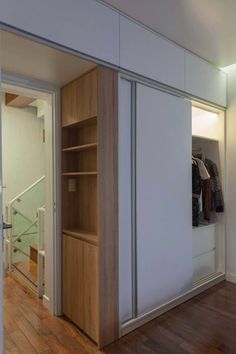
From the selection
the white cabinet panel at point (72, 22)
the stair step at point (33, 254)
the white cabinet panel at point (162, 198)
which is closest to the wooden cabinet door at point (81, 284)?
the white cabinet panel at point (162, 198)

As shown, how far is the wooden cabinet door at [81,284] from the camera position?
2.11 metres

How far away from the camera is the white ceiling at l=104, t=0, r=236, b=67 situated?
2.06 metres

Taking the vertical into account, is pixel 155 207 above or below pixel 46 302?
above

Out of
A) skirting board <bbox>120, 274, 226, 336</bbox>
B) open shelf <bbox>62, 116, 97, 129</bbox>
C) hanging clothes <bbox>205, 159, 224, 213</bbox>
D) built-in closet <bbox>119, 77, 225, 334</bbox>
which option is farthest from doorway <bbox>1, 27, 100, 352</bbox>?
hanging clothes <bbox>205, 159, 224, 213</bbox>

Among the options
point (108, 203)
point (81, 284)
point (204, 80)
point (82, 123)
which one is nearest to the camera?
point (108, 203)

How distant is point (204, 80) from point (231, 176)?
125 cm

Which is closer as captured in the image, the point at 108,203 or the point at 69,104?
the point at 108,203

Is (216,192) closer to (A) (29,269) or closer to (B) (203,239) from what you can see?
(B) (203,239)

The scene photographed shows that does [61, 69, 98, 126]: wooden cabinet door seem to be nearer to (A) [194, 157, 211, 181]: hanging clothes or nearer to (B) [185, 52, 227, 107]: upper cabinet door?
(B) [185, 52, 227, 107]: upper cabinet door

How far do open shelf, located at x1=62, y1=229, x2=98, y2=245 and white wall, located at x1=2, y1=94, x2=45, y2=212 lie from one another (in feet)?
7.32

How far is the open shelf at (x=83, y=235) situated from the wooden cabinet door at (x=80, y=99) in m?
1.01

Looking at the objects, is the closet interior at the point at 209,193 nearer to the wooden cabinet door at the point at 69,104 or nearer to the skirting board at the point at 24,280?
the wooden cabinet door at the point at 69,104

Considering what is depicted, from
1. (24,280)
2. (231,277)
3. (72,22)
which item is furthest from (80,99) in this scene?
(231,277)

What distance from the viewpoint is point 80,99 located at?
2277mm
